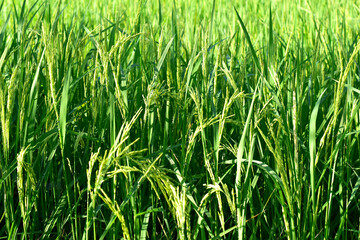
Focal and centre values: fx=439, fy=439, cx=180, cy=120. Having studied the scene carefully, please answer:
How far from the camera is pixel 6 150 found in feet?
3.66

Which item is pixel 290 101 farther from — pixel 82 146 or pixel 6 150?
pixel 6 150

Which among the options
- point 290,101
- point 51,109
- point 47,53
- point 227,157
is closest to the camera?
point 47,53

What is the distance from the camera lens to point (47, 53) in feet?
3.35

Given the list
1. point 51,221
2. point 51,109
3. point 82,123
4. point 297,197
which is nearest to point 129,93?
point 82,123

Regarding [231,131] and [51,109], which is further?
[231,131]

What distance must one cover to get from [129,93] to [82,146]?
0.87 feet

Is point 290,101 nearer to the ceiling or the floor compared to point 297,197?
nearer to the ceiling

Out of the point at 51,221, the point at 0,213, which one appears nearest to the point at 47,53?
the point at 51,221

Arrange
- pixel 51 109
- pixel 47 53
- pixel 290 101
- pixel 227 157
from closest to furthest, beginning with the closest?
pixel 47 53, pixel 51 109, pixel 290 101, pixel 227 157

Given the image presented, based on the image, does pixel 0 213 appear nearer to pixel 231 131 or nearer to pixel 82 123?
pixel 82 123

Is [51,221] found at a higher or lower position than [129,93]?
Answer: lower

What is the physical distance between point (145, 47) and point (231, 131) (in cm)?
42

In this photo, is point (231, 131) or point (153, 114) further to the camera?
point (231, 131)

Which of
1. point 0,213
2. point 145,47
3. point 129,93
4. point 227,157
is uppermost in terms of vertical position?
point 145,47
